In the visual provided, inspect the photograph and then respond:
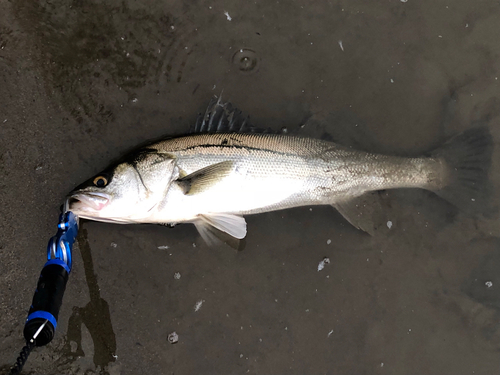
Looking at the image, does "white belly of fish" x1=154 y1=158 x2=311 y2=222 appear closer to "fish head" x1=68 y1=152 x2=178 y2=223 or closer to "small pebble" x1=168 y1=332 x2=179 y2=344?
"fish head" x1=68 y1=152 x2=178 y2=223

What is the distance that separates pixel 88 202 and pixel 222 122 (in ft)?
3.74

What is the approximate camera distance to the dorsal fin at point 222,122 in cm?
262

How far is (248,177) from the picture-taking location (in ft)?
8.12

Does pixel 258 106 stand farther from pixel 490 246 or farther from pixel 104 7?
pixel 490 246

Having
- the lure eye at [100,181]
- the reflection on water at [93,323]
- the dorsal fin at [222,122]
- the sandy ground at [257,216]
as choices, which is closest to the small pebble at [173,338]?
the sandy ground at [257,216]

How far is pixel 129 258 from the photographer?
9.03 feet

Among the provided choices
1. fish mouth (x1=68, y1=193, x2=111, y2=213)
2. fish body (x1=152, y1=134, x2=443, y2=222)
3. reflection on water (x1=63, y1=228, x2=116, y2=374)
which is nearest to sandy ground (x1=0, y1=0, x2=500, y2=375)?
reflection on water (x1=63, y1=228, x2=116, y2=374)

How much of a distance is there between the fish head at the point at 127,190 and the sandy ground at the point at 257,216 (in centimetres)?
41


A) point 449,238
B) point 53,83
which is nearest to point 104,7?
point 53,83

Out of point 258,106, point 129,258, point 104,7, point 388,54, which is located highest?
point 104,7

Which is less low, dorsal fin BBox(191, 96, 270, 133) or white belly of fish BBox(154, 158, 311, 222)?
dorsal fin BBox(191, 96, 270, 133)

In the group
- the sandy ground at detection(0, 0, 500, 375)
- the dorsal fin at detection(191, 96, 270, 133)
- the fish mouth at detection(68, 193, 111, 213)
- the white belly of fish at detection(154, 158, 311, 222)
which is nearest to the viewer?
the fish mouth at detection(68, 193, 111, 213)

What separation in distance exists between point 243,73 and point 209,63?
0.30m

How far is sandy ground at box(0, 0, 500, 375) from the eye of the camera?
8.96 feet
